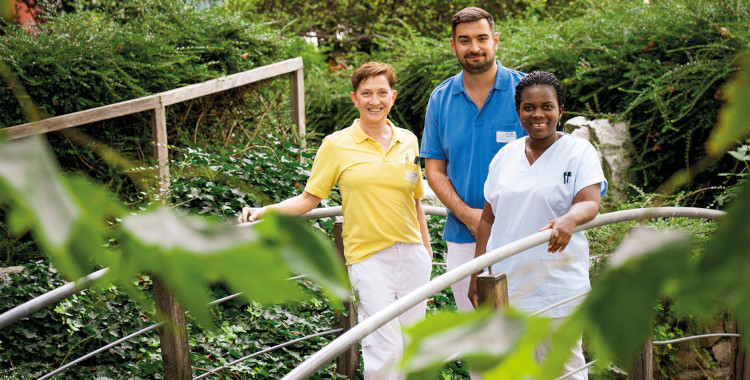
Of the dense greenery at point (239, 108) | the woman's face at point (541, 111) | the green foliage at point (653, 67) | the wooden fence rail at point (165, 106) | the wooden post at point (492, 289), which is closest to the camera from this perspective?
the wooden post at point (492, 289)

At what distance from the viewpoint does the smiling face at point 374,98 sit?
10.4 feet

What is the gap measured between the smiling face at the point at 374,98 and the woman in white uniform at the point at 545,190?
0.61 m

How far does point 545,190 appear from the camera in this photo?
268 centimetres

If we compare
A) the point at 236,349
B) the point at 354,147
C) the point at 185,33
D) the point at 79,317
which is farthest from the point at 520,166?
the point at 185,33

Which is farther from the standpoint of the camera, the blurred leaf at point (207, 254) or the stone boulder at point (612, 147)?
the stone boulder at point (612, 147)

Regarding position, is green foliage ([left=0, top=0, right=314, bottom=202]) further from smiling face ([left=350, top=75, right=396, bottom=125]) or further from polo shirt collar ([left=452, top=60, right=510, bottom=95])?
polo shirt collar ([left=452, top=60, right=510, bottom=95])

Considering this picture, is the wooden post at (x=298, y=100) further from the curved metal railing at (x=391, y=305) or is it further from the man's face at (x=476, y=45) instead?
the curved metal railing at (x=391, y=305)

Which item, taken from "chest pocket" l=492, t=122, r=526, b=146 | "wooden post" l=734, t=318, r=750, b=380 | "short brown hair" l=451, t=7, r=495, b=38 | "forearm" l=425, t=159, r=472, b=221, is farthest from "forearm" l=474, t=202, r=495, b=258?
"wooden post" l=734, t=318, r=750, b=380

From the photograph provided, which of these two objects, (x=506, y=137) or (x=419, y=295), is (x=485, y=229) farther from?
(x=419, y=295)

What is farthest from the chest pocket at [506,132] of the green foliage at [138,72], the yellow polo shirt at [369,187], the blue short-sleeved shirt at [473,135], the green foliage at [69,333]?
the green foliage at [138,72]

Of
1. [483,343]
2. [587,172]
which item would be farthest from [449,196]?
[483,343]

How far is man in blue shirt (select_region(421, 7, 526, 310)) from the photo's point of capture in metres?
3.20

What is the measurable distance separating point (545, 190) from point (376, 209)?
718 mm

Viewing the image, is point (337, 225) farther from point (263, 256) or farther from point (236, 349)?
point (263, 256)
